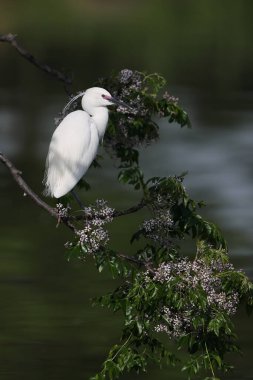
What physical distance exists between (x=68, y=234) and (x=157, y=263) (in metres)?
3.56

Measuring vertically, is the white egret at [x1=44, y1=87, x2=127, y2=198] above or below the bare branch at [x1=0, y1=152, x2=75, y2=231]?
above

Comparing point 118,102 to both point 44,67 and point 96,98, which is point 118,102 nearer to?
point 96,98

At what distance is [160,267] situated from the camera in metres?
3.48

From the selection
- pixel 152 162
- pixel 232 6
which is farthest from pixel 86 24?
pixel 152 162

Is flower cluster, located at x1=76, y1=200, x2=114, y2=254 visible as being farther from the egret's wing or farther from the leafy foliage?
the egret's wing

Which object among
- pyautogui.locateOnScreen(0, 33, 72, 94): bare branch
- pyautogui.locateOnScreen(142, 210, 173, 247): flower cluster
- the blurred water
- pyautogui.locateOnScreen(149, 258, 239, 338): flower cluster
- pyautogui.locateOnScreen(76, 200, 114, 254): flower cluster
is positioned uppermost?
the blurred water

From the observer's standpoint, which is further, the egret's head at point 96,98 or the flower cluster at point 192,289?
the egret's head at point 96,98

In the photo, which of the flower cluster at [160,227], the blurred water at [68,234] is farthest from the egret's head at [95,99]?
the blurred water at [68,234]

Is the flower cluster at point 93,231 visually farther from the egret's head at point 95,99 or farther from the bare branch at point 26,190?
the egret's head at point 95,99

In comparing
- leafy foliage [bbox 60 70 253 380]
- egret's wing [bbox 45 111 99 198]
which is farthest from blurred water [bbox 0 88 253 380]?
leafy foliage [bbox 60 70 253 380]

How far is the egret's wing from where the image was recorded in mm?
3943

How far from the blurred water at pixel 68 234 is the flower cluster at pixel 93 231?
1837mm

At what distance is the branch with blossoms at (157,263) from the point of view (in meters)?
3.45

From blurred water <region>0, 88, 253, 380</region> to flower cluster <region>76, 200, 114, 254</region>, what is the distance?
6.03ft
